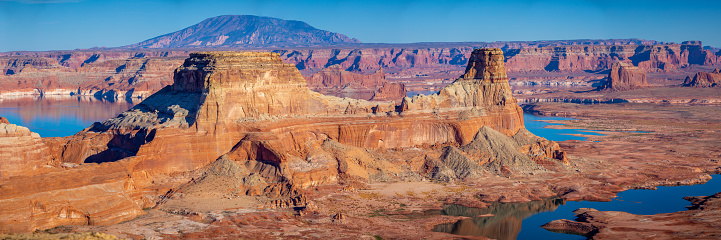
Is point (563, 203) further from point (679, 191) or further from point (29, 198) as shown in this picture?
point (29, 198)

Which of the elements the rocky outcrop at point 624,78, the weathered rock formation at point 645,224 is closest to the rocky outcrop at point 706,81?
the rocky outcrop at point 624,78

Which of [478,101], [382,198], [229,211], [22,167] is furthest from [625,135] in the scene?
[22,167]

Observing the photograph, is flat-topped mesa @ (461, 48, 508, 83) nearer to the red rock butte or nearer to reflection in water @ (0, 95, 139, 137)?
the red rock butte

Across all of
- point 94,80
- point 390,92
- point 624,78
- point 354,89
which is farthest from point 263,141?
point 624,78

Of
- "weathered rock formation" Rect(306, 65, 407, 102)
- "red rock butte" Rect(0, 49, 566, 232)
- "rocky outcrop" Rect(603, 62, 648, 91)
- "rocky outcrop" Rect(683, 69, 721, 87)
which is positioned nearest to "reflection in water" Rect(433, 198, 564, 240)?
"red rock butte" Rect(0, 49, 566, 232)

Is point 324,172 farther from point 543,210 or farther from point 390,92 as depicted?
point 390,92

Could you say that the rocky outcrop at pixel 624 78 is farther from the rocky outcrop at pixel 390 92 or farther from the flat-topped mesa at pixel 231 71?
the flat-topped mesa at pixel 231 71
